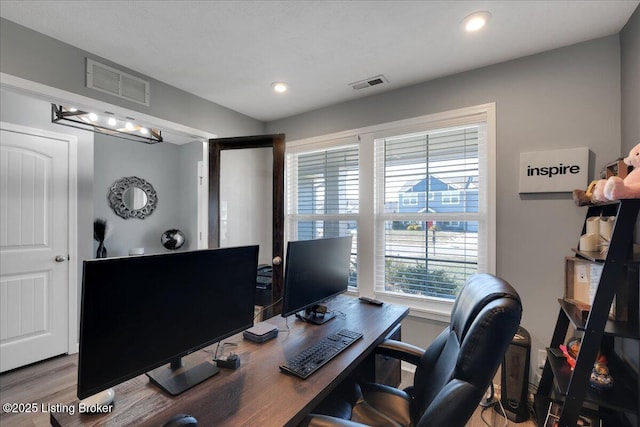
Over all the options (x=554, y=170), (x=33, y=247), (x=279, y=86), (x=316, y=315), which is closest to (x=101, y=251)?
(x=33, y=247)

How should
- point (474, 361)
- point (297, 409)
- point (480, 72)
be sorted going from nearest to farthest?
1. point (474, 361)
2. point (297, 409)
3. point (480, 72)

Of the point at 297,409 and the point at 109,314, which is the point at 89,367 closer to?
the point at 109,314

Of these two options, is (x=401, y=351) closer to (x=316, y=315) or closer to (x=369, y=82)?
(x=316, y=315)

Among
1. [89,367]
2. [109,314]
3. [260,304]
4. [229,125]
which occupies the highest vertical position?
[229,125]

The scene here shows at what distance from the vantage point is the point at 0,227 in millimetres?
2512

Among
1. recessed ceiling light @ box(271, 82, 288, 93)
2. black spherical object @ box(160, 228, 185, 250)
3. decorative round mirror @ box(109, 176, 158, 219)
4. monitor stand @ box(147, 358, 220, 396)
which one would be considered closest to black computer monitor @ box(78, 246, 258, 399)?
monitor stand @ box(147, 358, 220, 396)

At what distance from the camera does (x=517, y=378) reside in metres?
1.92

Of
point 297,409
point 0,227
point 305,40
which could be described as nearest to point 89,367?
point 297,409

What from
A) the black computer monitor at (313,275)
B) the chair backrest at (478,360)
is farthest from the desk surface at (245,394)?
the chair backrest at (478,360)

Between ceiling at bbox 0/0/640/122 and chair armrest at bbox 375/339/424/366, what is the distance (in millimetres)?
1870

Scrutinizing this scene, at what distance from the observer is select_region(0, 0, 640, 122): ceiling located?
1.68 m

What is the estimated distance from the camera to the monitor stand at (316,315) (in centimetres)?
174

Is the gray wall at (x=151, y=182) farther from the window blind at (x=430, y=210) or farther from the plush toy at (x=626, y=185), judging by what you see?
the plush toy at (x=626, y=185)

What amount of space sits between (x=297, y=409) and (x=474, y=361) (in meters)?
0.56
